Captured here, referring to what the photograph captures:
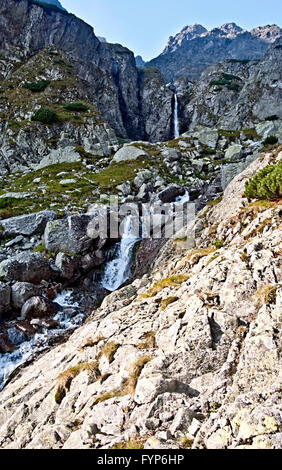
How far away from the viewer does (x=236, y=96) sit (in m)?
85.9

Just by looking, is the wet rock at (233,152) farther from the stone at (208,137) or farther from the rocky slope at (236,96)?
the rocky slope at (236,96)

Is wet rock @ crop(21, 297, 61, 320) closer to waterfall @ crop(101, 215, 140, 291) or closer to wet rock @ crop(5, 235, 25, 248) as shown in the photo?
waterfall @ crop(101, 215, 140, 291)

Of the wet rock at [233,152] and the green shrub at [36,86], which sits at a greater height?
the green shrub at [36,86]

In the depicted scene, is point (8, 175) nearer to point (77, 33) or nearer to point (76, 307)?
point (76, 307)

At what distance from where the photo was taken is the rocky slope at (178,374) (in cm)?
481

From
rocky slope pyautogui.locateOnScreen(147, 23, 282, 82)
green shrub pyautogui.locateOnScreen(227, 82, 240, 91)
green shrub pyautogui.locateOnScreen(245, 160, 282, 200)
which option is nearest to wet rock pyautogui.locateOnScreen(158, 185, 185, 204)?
green shrub pyautogui.locateOnScreen(245, 160, 282, 200)

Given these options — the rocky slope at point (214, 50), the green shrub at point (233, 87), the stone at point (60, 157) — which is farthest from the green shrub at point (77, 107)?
the rocky slope at point (214, 50)

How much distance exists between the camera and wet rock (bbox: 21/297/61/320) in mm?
17344

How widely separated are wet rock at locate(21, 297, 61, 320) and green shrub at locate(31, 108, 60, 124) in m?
41.2

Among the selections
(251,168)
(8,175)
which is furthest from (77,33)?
(251,168)

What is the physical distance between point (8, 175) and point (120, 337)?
4026 cm

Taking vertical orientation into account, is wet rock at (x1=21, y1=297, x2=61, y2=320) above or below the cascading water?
below

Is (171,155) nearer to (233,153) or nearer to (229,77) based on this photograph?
(233,153)

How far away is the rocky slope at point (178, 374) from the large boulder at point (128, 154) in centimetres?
3616
